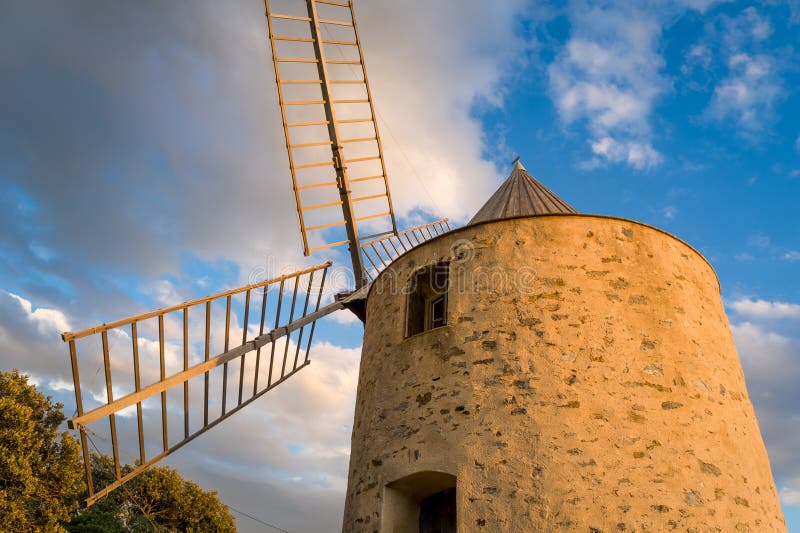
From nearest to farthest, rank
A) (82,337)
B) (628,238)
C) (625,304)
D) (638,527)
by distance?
(638,527) → (625,304) → (628,238) → (82,337)

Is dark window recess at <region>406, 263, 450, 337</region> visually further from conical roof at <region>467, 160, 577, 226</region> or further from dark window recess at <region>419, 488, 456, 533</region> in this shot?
conical roof at <region>467, 160, 577, 226</region>

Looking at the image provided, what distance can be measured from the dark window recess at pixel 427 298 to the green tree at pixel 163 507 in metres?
11.1

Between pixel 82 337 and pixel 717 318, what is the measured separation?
25.7 feet

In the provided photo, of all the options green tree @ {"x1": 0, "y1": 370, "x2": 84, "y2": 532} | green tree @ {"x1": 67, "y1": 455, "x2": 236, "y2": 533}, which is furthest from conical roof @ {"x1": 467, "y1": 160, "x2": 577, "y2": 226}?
green tree @ {"x1": 67, "y1": 455, "x2": 236, "y2": 533}

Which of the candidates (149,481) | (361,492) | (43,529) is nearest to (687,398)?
(361,492)

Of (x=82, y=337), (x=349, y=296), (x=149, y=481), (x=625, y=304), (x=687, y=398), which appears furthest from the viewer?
(x=149, y=481)

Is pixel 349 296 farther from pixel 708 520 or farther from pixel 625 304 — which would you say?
pixel 708 520

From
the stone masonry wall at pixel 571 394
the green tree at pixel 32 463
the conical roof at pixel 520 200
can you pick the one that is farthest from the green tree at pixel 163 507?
the conical roof at pixel 520 200

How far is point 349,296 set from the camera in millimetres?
11734

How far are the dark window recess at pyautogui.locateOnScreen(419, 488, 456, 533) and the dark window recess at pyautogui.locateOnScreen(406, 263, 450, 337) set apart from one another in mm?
1916

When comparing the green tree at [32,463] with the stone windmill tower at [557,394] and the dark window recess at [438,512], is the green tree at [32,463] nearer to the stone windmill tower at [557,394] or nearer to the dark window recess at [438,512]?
the stone windmill tower at [557,394]

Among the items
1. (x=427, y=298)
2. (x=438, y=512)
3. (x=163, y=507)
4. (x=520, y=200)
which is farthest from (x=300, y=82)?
(x=163, y=507)

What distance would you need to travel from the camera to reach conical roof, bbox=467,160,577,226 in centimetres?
980

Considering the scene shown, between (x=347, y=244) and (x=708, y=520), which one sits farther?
(x=347, y=244)
